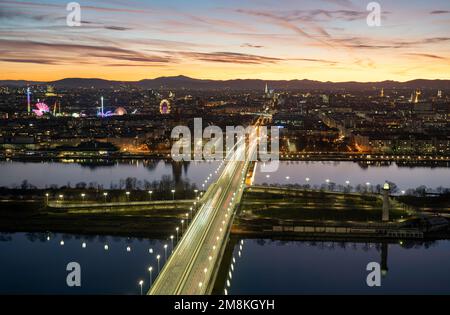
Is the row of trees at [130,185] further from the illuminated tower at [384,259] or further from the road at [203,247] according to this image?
the illuminated tower at [384,259]

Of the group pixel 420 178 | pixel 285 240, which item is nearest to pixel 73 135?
pixel 420 178

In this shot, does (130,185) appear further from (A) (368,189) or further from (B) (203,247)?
(B) (203,247)

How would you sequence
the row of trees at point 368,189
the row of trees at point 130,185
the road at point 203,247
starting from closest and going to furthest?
the road at point 203,247 → the row of trees at point 368,189 → the row of trees at point 130,185

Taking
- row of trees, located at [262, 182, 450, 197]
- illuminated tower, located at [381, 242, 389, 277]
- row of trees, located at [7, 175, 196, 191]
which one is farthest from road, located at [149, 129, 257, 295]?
illuminated tower, located at [381, 242, 389, 277]

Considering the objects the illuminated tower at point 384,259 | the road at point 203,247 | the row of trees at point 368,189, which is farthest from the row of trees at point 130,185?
the illuminated tower at point 384,259

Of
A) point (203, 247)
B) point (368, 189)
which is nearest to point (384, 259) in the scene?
point (203, 247)

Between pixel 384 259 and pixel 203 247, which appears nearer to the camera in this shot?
pixel 203 247

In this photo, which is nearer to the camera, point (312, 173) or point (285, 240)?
point (285, 240)

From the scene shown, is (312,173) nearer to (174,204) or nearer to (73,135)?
(174,204)
